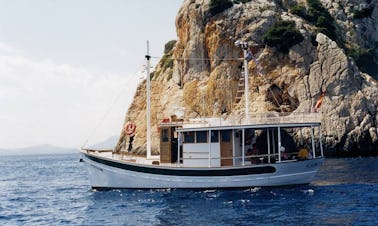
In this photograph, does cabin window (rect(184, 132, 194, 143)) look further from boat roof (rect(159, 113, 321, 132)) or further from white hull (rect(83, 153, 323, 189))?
white hull (rect(83, 153, 323, 189))

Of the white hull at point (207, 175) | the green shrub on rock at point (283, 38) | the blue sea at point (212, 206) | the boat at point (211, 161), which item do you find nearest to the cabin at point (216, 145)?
the boat at point (211, 161)

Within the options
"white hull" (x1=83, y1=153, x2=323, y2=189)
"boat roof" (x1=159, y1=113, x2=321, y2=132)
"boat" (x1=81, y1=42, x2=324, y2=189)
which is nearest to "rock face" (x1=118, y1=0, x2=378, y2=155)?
"boat roof" (x1=159, y1=113, x2=321, y2=132)

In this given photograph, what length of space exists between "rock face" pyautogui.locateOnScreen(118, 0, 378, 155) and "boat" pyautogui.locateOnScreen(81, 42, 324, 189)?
19.4m

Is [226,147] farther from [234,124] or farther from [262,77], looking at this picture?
[262,77]

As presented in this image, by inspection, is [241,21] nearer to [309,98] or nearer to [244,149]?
[309,98]

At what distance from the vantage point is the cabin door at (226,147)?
2603cm

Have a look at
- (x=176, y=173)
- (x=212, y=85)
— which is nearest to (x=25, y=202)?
(x=176, y=173)

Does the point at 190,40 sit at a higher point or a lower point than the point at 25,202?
higher

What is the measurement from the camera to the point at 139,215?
20.1 meters

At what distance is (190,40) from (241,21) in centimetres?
826

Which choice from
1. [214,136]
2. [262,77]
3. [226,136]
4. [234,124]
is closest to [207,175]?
[214,136]

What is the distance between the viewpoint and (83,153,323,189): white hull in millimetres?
24984

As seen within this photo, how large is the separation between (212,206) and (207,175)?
4140 mm

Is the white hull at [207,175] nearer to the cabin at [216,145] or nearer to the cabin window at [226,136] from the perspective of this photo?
the cabin at [216,145]
